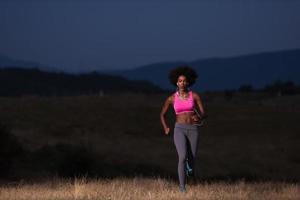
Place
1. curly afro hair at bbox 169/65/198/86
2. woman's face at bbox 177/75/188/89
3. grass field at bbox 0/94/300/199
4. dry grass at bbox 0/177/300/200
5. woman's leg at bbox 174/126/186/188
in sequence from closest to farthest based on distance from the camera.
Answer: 1. dry grass at bbox 0/177/300/200
2. woman's leg at bbox 174/126/186/188
3. woman's face at bbox 177/75/188/89
4. curly afro hair at bbox 169/65/198/86
5. grass field at bbox 0/94/300/199

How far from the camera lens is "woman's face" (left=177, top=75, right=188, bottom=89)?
12867 mm

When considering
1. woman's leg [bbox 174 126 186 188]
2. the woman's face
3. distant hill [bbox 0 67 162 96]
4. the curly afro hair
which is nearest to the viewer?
woman's leg [bbox 174 126 186 188]

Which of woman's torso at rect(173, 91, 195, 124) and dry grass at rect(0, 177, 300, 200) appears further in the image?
woman's torso at rect(173, 91, 195, 124)

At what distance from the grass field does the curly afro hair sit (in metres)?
1.70

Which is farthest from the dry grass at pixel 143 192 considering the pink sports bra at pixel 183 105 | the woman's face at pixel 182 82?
the woman's face at pixel 182 82

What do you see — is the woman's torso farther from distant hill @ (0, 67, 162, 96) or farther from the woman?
distant hill @ (0, 67, 162, 96)

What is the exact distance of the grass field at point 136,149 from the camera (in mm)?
14133

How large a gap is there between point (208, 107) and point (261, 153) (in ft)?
91.3

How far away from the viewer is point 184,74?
13.0 metres

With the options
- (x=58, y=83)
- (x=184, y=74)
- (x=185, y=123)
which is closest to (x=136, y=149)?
(x=184, y=74)

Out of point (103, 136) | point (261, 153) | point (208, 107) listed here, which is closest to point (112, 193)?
point (261, 153)

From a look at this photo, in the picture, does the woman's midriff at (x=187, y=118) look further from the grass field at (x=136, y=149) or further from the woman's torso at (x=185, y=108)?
the grass field at (x=136, y=149)

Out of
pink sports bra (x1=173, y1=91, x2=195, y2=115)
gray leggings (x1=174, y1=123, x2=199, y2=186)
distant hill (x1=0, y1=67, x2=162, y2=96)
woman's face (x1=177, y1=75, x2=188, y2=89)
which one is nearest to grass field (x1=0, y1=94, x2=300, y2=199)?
gray leggings (x1=174, y1=123, x2=199, y2=186)

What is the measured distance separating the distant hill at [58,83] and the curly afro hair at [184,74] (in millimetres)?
122094
